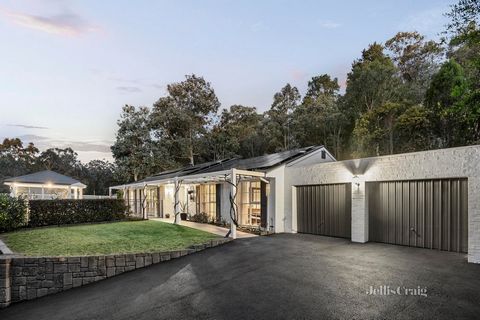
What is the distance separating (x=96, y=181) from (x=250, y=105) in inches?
970

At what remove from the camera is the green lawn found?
805 cm

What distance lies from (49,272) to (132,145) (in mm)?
23261

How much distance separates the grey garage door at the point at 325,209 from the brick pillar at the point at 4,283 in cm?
943

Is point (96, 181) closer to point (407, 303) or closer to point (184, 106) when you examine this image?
point (184, 106)

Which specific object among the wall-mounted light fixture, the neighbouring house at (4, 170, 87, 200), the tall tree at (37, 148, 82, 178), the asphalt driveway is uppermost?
the tall tree at (37, 148, 82, 178)

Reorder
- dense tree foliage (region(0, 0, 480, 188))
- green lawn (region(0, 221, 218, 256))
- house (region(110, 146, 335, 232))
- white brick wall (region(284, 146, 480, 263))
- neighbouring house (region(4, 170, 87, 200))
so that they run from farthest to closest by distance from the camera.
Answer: neighbouring house (region(4, 170, 87, 200)) → dense tree foliage (region(0, 0, 480, 188)) → house (region(110, 146, 335, 232)) → green lawn (region(0, 221, 218, 256)) → white brick wall (region(284, 146, 480, 263))

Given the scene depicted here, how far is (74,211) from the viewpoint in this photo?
13727mm

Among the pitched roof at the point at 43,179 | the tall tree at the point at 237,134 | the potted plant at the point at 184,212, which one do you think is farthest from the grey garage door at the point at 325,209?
the tall tree at the point at 237,134

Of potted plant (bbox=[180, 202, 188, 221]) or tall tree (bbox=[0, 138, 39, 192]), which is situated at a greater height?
tall tree (bbox=[0, 138, 39, 192])

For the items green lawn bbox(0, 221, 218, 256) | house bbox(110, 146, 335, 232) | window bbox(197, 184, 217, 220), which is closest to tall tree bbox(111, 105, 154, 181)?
house bbox(110, 146, 335, 232)

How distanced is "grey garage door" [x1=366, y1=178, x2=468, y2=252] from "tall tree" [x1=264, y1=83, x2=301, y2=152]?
707 inches

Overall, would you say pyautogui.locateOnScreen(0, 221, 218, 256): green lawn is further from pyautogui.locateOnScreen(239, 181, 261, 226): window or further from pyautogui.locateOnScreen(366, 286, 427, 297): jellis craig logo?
pyautogui.locateOnScreen(366, 286, 427, 297): jellis craig logo

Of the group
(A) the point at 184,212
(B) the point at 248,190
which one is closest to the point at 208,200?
(A) the point at 184,212

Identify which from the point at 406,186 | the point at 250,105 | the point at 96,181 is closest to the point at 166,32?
the point at 406,186
